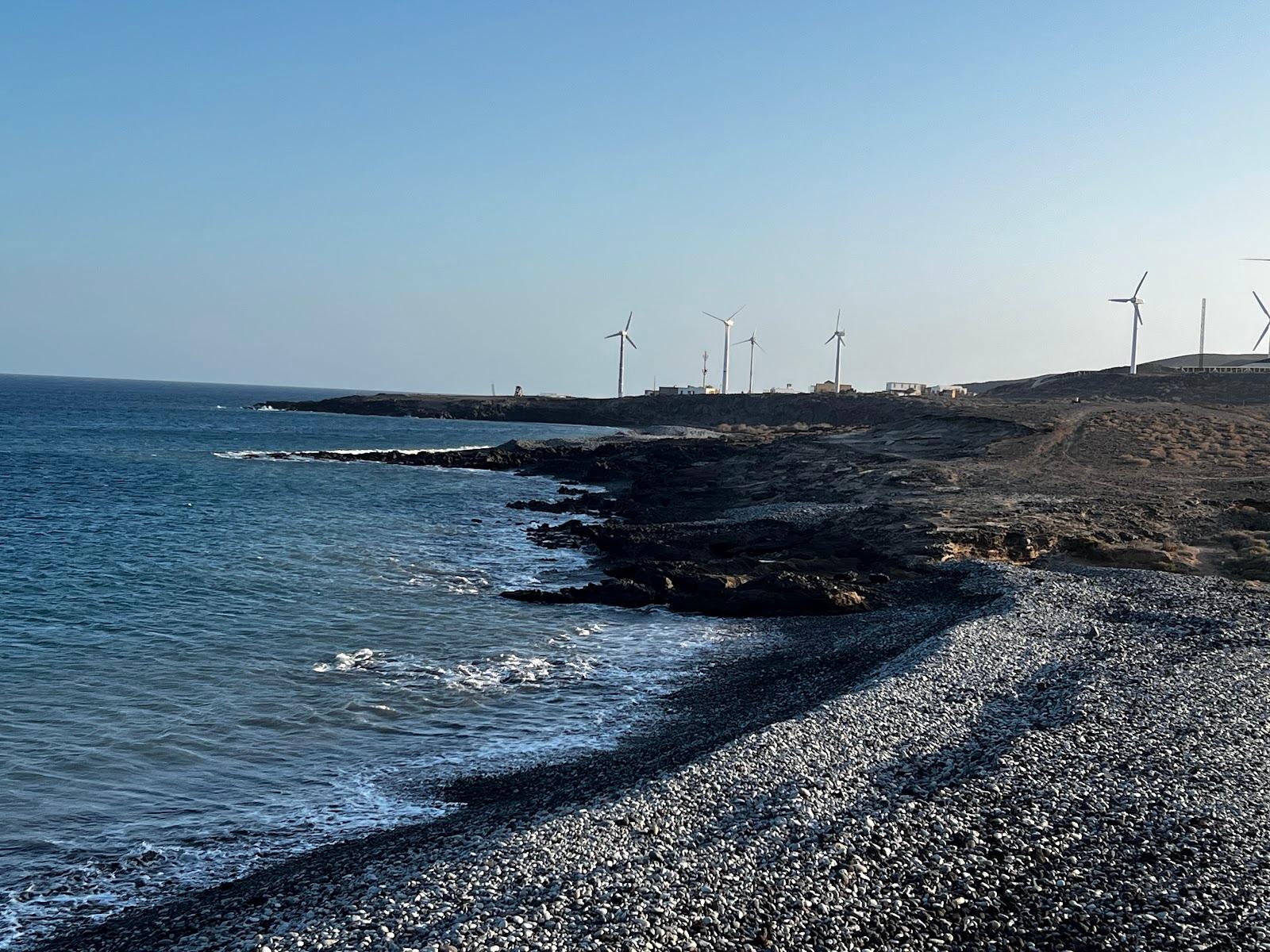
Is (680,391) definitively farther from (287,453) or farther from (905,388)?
(287,453)

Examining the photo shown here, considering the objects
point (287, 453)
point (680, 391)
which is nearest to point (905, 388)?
point (680, 391)

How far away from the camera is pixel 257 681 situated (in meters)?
22.2

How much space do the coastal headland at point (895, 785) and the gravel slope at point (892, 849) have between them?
0.14ft

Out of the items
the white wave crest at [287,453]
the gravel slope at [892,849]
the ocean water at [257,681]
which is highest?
the white wave crest at [287,453]

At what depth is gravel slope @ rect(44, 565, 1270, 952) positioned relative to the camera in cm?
1048

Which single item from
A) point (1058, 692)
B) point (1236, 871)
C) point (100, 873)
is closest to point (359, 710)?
point (100, 873)

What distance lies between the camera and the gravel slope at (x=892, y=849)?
1048 centimetres

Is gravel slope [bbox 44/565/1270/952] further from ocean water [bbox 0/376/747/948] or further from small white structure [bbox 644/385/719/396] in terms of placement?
small white structure [bbox 644/385/719/396]

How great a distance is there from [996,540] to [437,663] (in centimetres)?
1918

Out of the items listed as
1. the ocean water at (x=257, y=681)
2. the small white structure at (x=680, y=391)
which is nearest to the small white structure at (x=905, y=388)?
the small white structure at (x=680, y=391)

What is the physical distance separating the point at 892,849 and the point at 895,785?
2.05m

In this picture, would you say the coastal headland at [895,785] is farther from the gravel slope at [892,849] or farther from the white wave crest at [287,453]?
the white wave crest at [287,453]

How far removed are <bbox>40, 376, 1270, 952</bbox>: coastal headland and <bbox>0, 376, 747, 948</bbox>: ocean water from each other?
1291mm

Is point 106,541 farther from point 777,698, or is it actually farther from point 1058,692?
point 1058,692
